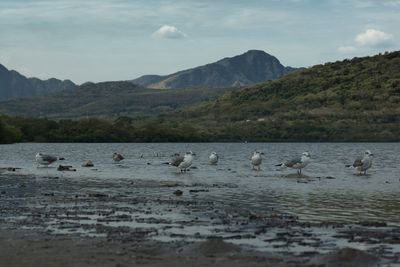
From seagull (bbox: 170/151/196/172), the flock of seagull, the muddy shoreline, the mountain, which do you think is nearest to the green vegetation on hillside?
the mountain

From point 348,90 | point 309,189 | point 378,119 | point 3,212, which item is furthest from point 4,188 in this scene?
point 348,90

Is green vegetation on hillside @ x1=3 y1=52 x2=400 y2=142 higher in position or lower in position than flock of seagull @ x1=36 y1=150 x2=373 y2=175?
higher

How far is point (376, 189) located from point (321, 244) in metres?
19.0

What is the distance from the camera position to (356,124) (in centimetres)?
15038

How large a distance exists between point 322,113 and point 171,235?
147333mm

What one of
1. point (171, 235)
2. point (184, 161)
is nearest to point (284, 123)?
point (184, 161)

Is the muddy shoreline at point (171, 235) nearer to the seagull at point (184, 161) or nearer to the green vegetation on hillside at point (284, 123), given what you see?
the seagull at point (184, 161)

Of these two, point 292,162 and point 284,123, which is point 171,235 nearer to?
point 292,162

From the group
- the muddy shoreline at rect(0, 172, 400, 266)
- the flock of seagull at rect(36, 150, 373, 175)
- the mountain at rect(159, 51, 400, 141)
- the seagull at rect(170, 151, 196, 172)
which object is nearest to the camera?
the muddy shoreline at rect(0, 172, 400, 266)

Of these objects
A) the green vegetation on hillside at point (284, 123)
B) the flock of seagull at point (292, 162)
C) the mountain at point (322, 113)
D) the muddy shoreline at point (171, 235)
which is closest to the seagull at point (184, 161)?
the flock of seagull at point (292, 162)

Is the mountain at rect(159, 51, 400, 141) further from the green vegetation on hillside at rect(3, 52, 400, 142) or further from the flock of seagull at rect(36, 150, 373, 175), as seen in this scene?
the flock of seagull at rect(36, 150, 373, 175)

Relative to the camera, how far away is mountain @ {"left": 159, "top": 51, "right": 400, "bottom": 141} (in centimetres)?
14738

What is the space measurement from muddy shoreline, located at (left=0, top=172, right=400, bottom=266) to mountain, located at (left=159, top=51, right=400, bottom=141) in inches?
4817

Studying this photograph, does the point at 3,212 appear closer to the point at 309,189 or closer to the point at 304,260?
the point at 304,260
